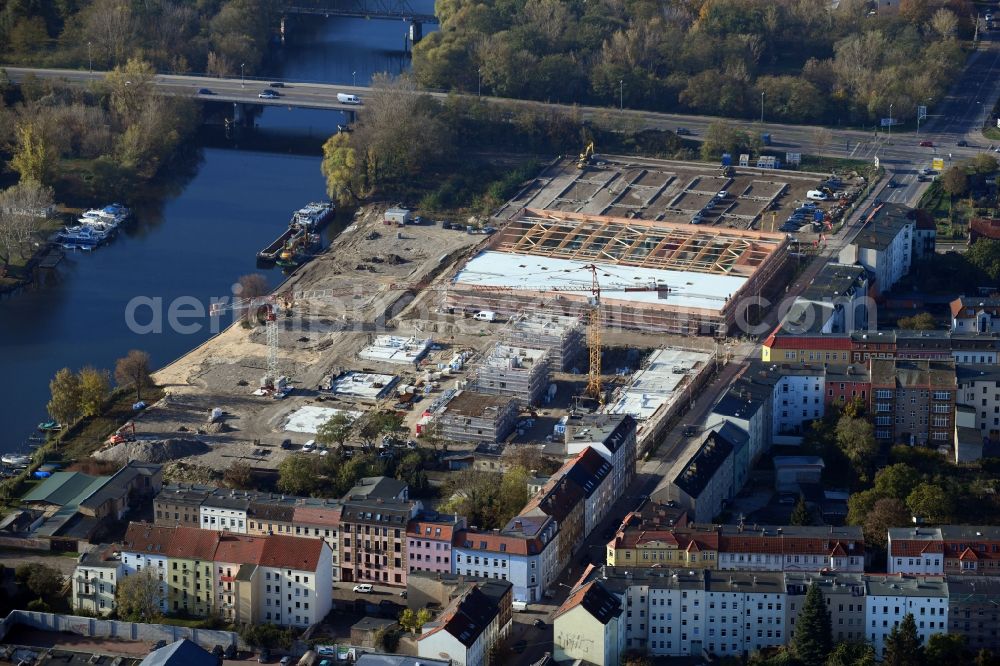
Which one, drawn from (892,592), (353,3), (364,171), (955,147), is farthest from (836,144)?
(892,592)

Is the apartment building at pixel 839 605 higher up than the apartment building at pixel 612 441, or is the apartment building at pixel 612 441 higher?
the apartment building at pixel 612 441

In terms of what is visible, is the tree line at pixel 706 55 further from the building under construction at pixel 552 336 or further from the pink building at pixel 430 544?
the pink building at pixel 430 544

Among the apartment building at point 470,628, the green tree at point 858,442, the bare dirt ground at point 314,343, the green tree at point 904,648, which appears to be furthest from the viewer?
the bare dirt ground at point 314,343

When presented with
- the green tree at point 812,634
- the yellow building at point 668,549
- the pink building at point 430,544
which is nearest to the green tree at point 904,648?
the green tree at point 812,634

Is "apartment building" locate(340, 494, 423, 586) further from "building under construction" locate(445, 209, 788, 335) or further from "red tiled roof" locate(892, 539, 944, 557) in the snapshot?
"building under construction" locate(445, 209, 788, 335)

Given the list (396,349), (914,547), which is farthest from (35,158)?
(914,547)

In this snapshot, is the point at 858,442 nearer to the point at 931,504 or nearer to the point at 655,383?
the point at 931,504

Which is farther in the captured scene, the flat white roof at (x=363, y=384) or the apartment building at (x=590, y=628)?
the flat white roof at (x=363, y=384)

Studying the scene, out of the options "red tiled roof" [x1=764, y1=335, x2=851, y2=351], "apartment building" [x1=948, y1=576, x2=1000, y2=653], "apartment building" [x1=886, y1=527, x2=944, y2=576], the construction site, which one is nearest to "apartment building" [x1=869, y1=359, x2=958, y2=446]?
"red tiled roof" [x1=764, y1=335, x2=851, y2=351]
